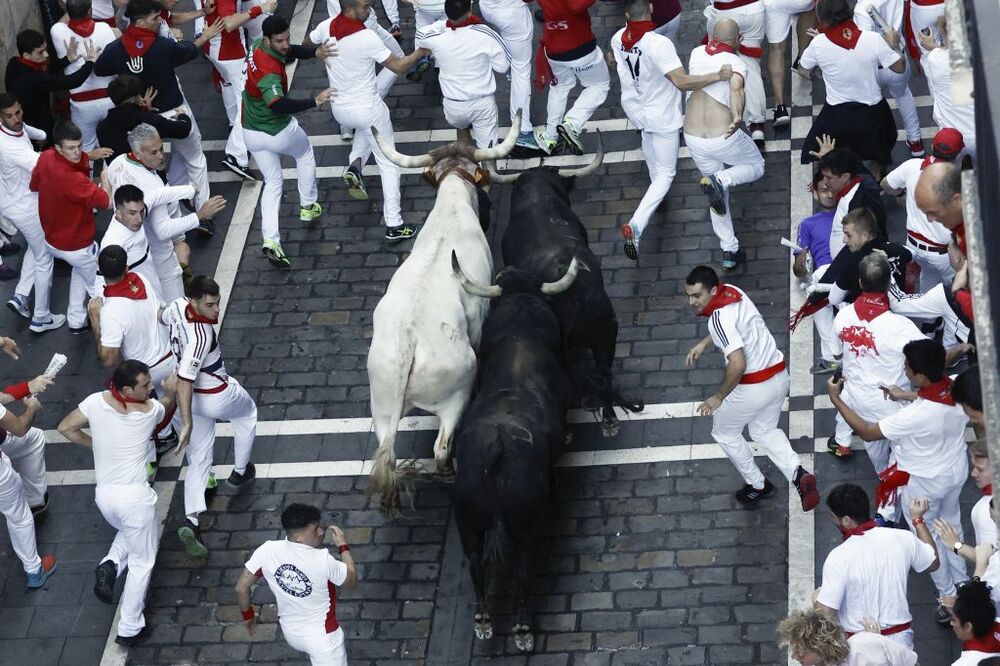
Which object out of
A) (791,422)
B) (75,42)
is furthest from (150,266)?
(791,422)

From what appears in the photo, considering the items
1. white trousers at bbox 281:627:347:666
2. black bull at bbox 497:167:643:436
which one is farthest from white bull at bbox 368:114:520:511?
white trousers at bbox 281:627:347:666

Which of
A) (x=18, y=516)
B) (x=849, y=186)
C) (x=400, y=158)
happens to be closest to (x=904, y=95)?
(x=849, y=186)

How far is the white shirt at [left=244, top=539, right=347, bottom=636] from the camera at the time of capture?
11055mm

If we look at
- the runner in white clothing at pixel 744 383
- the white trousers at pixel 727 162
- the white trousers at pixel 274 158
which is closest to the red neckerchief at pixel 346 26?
the white trousers at pixel 274 158

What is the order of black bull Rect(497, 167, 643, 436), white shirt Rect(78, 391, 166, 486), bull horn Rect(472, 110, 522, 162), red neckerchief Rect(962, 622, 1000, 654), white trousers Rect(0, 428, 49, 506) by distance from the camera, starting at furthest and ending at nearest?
bull horn Rect(472, 110, 522, 162) < black bull Rect(497, 167, 643, 436) < white trousers Rect(0, 428, 49, 506) < white shirt Rect(78, 391, 166, 486) < red neckerchief Rect(962, 622, 1000, 654)

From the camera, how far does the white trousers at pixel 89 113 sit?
54.9ft

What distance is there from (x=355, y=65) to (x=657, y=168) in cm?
316

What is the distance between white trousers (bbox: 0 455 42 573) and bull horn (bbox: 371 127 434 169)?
4.40 meters

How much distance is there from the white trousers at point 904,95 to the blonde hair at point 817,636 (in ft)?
23.4

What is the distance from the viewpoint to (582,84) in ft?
55.3

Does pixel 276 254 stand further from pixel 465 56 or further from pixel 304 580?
pixel 304 580

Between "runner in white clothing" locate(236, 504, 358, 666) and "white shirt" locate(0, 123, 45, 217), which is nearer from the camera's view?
"runner in white clothing" locate(236, 504, 358, 666)

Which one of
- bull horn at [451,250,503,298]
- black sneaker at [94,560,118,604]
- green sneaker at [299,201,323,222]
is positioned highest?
green sneaker at [299,201,323,222]

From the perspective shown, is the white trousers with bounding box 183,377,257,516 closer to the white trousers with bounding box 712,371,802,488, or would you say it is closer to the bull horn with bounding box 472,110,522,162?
the bull horn with bounding box 472,110,522,162
